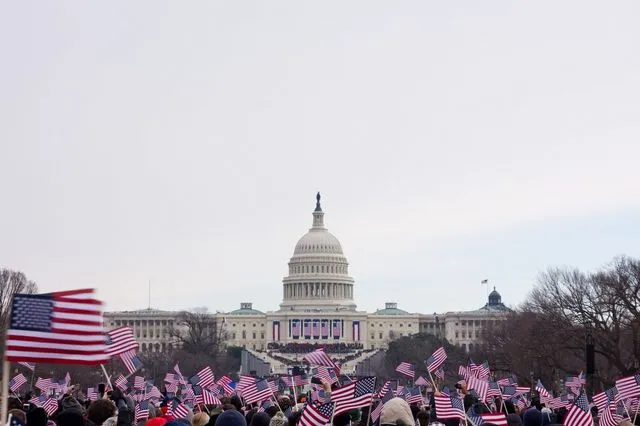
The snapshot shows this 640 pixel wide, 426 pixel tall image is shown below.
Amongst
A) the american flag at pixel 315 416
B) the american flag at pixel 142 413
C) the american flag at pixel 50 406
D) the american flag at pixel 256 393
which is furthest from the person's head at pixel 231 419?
the american flag at pixel 256 393

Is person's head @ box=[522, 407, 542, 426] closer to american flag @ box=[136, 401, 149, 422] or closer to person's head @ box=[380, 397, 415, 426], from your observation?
person's head @ box=[380, 397, 415, 426]

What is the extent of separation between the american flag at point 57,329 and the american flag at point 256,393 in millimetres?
17932

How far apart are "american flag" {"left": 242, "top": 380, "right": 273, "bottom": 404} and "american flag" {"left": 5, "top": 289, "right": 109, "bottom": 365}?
17932 millimetres

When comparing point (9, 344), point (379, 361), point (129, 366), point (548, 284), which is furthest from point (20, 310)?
point (379, 361)

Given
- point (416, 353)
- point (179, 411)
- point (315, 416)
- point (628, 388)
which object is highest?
point (416, 353)

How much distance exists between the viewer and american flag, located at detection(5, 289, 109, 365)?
1184 centimetres

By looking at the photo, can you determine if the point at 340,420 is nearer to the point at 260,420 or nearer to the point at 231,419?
the point at 260,420

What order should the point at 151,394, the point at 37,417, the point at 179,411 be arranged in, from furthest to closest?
the point at 151,394 < the point at 179,411 < the point at 37,417

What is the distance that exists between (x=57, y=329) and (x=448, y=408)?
1183 centimetres

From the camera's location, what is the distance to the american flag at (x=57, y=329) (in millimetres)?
11836

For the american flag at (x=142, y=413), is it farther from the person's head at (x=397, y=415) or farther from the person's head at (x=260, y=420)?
the person's head at (x=397, y=415)

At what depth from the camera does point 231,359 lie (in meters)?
190

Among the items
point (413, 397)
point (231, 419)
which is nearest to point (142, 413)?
point (231, 419)

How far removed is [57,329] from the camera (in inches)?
476
